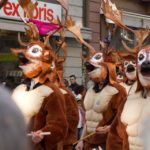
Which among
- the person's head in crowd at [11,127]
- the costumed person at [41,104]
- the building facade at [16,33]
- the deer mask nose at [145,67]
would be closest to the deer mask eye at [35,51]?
the costumed person at [41,104]

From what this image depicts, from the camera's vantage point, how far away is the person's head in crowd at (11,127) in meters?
1.33

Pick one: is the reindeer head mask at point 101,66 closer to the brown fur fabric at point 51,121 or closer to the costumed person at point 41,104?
the costumed person at point 41,104

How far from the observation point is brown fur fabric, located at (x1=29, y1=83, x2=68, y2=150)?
4.89 metres

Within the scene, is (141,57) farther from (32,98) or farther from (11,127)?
(11,127)

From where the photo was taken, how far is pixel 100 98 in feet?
20.9

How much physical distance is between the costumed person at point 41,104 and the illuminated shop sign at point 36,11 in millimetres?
6513

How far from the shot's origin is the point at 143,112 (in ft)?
13.8

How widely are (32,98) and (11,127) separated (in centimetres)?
372

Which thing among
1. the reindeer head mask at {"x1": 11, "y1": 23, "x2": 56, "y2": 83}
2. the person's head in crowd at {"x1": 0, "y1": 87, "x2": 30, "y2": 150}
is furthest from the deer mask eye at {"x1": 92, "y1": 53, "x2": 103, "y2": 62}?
the person's head in crowd at {"x1": 0, "y1": 87, "x2": 30, "y2": 150}

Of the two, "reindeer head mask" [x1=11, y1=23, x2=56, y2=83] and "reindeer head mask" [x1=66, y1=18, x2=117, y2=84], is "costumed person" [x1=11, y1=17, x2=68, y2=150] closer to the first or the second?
"reindeer head mask" [x1=11, y1=23, x2=56, y2=83]

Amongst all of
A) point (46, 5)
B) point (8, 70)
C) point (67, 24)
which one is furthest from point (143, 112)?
point (46, 5)

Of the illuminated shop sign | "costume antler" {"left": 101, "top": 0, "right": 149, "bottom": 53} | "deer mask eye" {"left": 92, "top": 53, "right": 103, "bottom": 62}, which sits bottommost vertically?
"deer mask eye" {"left": 92, "top": 53, "right": 103, "bottom": 62}

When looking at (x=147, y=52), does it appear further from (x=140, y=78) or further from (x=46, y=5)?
(x=46, y=5)

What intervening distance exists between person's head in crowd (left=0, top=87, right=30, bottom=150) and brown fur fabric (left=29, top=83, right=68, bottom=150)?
11.5 ft
